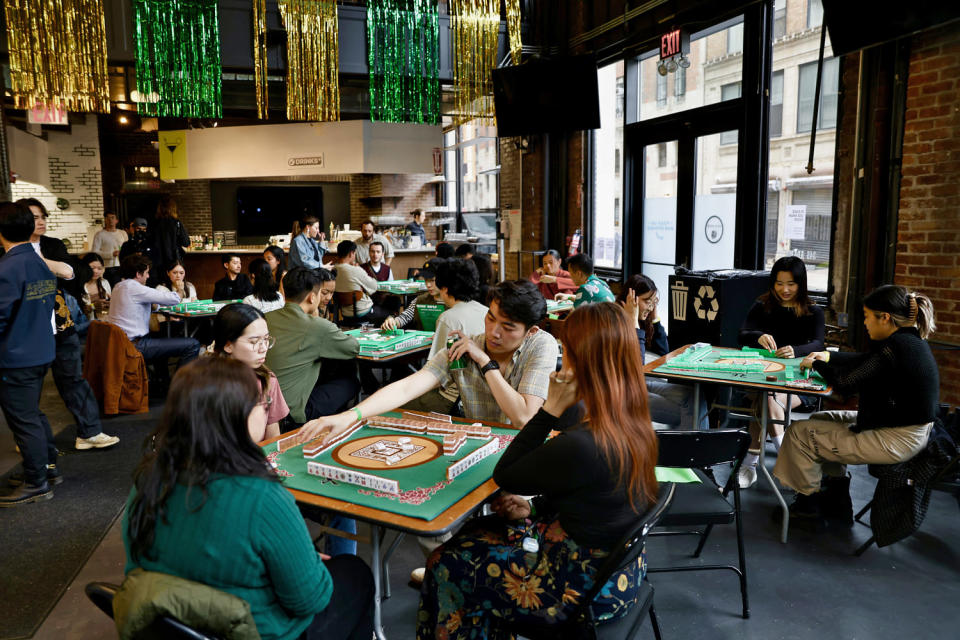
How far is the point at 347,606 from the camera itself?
5.97ft

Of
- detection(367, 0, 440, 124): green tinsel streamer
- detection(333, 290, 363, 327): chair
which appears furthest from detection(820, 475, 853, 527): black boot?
detection(367, 0, 440, 124): green tinsel streamer

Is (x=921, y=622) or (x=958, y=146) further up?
(x=958, y=146)

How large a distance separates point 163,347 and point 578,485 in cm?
461

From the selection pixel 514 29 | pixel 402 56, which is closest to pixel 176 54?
pixel 402 56

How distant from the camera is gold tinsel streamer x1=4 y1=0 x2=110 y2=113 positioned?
21.2 ft

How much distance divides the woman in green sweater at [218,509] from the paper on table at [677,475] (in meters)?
1.69

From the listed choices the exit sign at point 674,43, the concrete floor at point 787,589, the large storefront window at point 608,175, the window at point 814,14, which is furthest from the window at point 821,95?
the concrete floor at point 787,589

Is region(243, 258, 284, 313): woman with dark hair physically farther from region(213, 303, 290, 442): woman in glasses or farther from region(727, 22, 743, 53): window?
region(727, 22, 743, 53): window

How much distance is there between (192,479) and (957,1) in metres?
4.72

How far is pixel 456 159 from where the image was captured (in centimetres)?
1420

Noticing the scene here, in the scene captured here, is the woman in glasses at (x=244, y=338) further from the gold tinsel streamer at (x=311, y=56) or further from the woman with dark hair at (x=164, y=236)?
the woman with dark hair at (x=164, y=236)

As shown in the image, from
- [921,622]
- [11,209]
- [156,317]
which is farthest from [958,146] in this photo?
[156,317]

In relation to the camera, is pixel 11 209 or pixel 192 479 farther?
pixel 11 209

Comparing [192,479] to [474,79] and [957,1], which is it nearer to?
[957,1]
